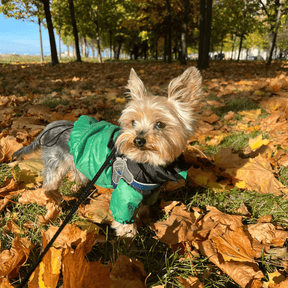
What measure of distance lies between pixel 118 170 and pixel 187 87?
51.2 inches

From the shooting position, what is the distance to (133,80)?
105 inches

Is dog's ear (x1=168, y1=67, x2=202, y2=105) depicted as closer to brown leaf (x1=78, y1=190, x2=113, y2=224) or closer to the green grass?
brown leaf (x1=78, y1=190, x2=113, y2=224)

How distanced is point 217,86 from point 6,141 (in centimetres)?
747

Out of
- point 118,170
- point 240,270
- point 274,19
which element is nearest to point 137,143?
point 118,170

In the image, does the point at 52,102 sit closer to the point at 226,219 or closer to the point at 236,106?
the point at 236,106

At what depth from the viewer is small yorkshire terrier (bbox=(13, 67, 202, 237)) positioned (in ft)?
7.32

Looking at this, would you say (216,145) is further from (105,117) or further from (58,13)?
(58,13)

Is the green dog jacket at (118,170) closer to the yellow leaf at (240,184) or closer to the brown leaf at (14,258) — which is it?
the brown leaf at (14,258)

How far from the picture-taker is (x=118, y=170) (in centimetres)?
236

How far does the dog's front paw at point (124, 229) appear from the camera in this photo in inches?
91.0

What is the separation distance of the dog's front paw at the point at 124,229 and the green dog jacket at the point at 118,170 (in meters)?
0.13

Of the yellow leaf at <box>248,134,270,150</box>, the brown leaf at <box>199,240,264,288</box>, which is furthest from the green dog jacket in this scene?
the yellow leaf at <box>248,134,270,150</box>

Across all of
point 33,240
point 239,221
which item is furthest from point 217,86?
point 33,240

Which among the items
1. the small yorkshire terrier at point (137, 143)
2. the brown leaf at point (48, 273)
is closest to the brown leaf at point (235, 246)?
the small yorkshire terrier at point (137, 143)
